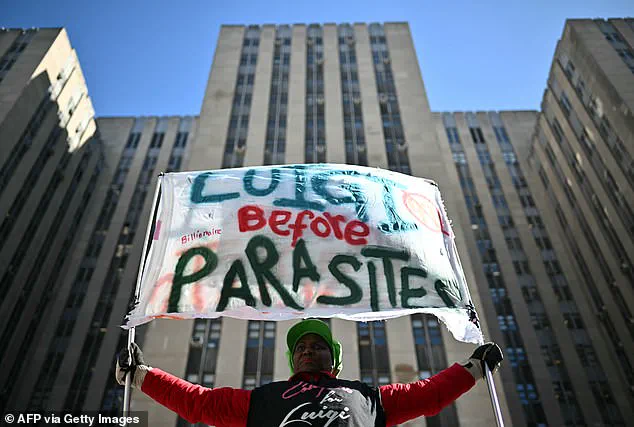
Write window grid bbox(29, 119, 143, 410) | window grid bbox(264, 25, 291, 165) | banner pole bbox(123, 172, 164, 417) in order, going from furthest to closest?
window grid bbox(29, 119, 143, 410), window grid bbox(264, 25, 291, 165), banner pole bbox(123, 172, 164, 417)

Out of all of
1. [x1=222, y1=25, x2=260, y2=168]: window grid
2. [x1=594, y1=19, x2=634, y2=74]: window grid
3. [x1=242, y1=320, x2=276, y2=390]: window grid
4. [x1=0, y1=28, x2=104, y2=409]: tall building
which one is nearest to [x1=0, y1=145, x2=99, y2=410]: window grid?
Result: [x1=0, y1=28, x2=104, y2=409]: tall building

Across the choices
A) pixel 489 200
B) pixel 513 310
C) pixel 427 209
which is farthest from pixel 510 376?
pixel 427 209

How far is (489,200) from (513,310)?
1064 centimetres

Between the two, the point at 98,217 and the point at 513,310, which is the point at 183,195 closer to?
the point at 513,310

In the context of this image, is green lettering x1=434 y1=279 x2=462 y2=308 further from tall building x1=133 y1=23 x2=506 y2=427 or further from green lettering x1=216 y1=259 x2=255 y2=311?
Answer: tall building x1=133 y1=23 x2=506 y2=427

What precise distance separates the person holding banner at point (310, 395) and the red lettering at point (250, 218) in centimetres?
177

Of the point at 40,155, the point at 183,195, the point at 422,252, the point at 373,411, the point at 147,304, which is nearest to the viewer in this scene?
the point at 373,411

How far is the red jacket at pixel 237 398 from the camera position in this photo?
12.6 ft

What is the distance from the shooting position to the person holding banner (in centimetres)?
355

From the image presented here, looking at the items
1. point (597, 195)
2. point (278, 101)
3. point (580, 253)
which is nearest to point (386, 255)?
point (278, 101)

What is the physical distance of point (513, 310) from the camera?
114 ft

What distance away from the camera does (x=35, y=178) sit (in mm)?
33281

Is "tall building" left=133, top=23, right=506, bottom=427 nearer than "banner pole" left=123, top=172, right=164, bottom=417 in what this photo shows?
No

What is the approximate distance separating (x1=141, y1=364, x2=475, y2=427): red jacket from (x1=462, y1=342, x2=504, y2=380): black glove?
0.11 metres
